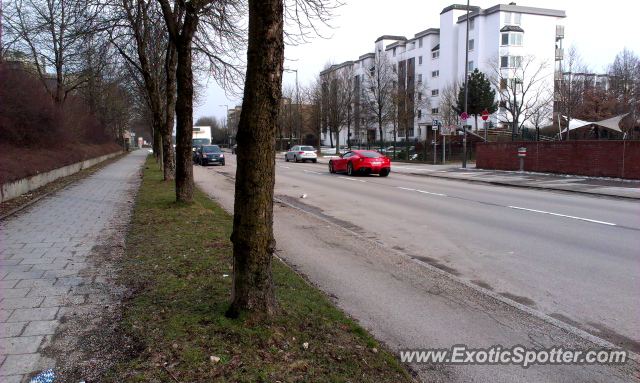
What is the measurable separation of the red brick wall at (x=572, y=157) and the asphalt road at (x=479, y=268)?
6.63m

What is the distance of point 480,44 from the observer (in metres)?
55.9

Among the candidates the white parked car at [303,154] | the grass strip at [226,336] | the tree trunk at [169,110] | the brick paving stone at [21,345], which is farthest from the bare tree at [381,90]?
the brick paving stone at [21,345]

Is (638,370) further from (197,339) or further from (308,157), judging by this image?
(308,157)

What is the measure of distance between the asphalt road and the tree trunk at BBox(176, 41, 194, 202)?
2487 millimetres

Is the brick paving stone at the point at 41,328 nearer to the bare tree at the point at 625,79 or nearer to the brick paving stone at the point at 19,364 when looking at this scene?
the brick paving stone at the point at 19,364

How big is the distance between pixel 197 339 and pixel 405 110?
155 ft

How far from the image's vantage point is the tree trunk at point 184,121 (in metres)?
10.7

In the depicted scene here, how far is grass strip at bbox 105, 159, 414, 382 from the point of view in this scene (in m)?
3.21

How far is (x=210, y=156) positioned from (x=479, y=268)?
2951cm

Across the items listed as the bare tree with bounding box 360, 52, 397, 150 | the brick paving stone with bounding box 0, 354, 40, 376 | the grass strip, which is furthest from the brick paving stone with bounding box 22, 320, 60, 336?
the bare tree with bounding box 360, 52, 397, 150

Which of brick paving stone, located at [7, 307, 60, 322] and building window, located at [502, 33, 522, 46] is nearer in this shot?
brick paving stone, located at [7, 307, 60, 322]

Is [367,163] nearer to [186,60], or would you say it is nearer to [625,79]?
[186,60]

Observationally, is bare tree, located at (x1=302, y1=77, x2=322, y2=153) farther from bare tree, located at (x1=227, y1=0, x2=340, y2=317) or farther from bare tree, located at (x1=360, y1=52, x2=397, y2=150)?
bare tree, located at (x1=227, y1=0, x2=340, y2=317)

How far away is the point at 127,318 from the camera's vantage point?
13.7 feet
